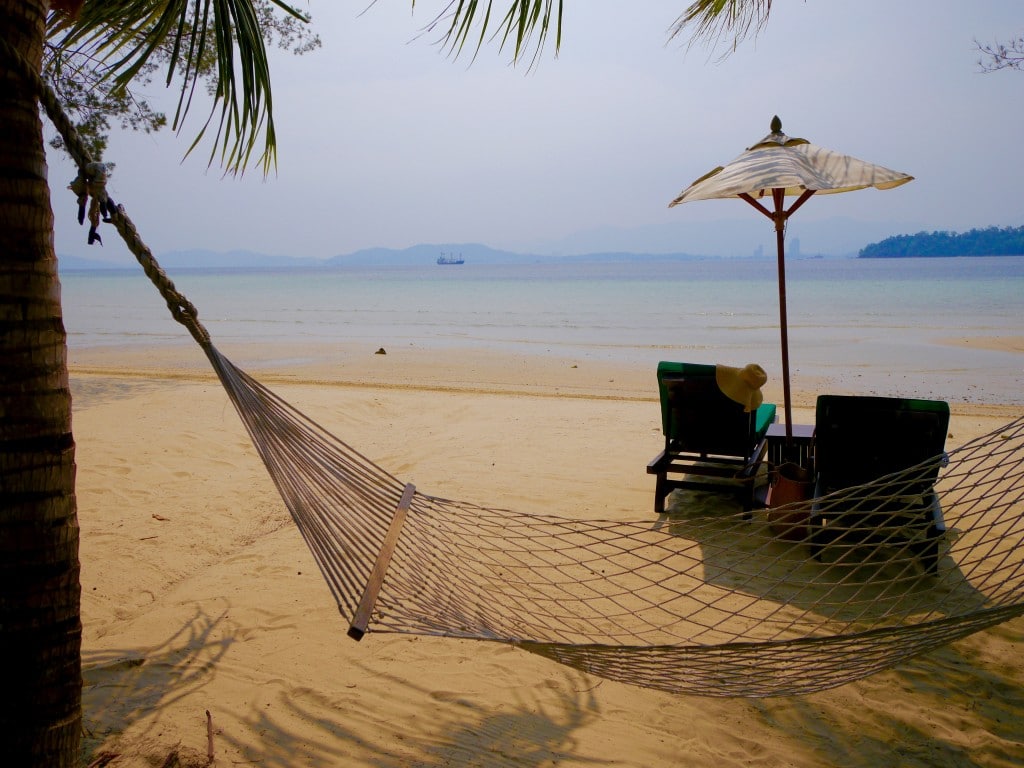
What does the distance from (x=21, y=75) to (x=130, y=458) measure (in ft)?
11.4

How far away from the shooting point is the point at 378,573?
5.95 feet

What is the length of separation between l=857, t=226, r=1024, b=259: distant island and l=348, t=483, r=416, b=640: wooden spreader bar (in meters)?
89.2

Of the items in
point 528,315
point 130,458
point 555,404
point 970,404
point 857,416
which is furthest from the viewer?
point 528,315

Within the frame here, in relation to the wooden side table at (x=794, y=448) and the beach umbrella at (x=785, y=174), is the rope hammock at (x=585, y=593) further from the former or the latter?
the beach umbrella at (x=785, y=174)

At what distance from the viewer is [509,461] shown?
4422 mm

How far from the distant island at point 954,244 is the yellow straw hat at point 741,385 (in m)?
87.5

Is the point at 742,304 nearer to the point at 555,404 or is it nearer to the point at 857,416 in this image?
the point at 555,404

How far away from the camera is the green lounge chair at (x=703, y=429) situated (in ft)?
11.1

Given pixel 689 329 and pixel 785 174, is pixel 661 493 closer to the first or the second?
pixel 785 174

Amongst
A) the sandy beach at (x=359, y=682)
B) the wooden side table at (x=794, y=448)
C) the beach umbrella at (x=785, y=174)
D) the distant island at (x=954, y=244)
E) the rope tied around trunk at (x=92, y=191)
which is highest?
the distant island at (x=954, y=244)

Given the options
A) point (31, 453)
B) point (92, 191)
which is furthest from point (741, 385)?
point (31, 453)

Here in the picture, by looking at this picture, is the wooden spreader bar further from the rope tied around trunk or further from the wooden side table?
the wooden side table

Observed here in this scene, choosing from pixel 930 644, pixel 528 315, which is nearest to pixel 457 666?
pixel 930 644

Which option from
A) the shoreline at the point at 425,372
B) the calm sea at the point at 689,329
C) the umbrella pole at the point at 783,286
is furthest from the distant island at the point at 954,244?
the umbrella pole at the point at 783,286
